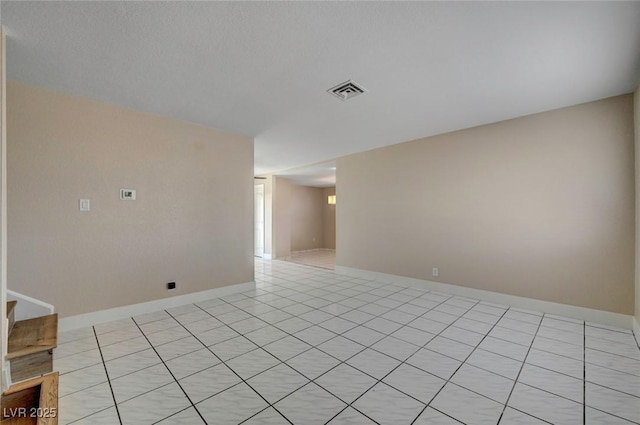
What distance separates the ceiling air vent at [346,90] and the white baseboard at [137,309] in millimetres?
3254

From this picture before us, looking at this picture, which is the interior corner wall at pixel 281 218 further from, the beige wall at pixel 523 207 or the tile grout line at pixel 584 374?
the tile grout line at pixel 584 374

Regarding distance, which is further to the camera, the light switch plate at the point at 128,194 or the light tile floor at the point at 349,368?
the light switch plate at the point at 128,194

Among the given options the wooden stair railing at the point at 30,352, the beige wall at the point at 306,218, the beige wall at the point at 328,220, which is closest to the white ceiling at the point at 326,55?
the wooden stair railing at the point at 30,352

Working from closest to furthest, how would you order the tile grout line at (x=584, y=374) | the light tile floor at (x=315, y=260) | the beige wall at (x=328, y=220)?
the tile grout line at (x=584, y=374) < the light tile floor at (x=315, y=260) < the beige wall at (x=328, y=220)

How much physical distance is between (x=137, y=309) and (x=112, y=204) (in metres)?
1.34

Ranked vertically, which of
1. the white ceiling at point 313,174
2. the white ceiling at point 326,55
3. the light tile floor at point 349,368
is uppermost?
the white ceiling at point 326,55

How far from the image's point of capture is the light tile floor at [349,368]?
1.67m

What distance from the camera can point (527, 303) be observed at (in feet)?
11.5

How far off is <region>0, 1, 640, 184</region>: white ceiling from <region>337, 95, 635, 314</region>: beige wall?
44 cm

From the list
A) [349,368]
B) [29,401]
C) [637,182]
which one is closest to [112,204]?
[29,401]

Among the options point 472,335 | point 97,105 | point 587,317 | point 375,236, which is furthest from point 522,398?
point 97,105

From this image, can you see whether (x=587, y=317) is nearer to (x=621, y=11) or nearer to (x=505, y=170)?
(x=505, y=170)

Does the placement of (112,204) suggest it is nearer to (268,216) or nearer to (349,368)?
(349,368)

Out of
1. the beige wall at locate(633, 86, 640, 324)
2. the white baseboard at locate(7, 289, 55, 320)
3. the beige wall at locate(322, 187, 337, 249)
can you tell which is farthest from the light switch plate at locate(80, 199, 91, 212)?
the beige wall at locate(322, 187, 337, 249)
